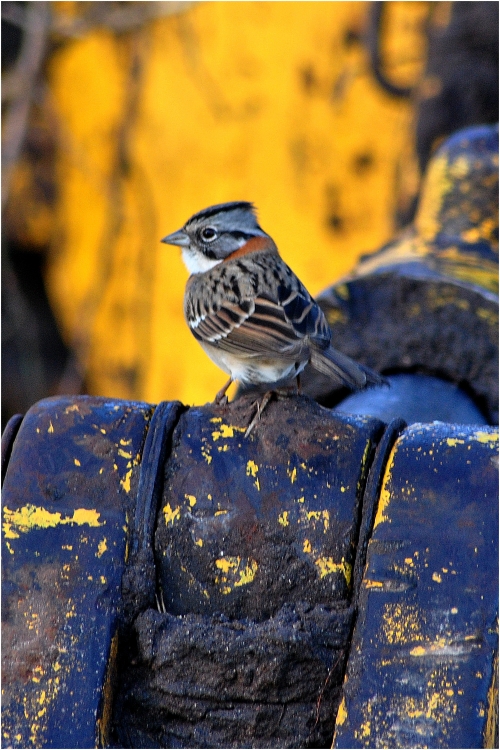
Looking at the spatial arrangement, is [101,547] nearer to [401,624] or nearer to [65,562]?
[65,562]

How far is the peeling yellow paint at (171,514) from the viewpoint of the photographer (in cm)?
187

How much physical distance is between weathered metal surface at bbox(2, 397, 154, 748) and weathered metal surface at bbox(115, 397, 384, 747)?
8 centimetres

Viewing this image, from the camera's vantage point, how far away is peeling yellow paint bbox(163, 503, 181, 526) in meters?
1.87

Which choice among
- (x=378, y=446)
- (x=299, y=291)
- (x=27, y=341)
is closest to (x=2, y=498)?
(x=378, y=446)

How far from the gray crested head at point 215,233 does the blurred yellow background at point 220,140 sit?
5.05ft

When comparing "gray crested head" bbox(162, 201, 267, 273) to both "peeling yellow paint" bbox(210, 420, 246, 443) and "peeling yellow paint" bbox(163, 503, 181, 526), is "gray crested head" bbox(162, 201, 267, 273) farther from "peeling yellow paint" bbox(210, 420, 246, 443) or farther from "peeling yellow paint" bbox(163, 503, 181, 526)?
"peeling yellow paint" bbox(163, 503, 181, 526)

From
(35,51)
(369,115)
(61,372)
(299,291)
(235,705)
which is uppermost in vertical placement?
(35,51)

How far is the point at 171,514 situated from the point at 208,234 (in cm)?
156

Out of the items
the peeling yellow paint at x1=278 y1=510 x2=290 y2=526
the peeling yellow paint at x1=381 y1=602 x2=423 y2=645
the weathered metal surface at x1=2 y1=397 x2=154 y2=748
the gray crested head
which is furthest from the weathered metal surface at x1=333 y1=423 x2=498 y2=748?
the gray crested head

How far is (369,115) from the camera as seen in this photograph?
532cm

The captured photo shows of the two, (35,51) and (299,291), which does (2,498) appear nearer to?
(299,291)

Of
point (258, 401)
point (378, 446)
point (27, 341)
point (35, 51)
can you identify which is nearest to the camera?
point (378, 446)

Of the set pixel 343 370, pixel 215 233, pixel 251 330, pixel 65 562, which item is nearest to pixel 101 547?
pixel 65 562

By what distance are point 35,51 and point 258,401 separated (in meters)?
4.37
